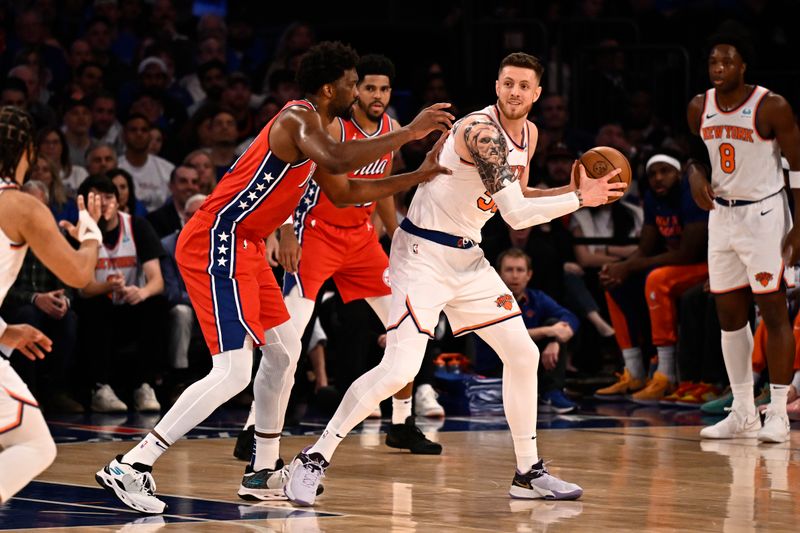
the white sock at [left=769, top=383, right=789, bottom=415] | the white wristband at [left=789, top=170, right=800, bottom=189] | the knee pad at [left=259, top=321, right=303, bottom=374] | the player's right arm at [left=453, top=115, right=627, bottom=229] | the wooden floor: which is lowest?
the wooden floor

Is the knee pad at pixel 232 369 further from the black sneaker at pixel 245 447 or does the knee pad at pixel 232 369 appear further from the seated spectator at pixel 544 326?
the seated spectator at pixel 544 326

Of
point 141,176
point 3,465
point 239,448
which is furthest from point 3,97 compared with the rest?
point 3,465

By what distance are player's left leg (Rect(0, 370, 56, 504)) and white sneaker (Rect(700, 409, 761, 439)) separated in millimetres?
4764

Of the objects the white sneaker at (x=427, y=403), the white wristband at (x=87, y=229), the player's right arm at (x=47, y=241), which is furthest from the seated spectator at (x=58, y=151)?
the player's right arm at (x=47, y=241)

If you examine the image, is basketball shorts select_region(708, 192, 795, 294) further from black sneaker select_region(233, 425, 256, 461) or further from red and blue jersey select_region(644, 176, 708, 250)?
black sneaker select_region(233, 425, 256, 461)

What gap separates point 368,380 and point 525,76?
4.97 feet

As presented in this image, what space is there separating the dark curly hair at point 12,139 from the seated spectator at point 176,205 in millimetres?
5705

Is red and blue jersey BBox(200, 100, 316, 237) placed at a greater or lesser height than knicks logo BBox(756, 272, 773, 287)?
greater

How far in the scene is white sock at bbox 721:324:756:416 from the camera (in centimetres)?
830

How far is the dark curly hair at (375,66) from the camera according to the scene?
7.68 meters

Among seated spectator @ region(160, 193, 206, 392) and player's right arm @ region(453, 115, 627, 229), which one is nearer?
player's right arm @ region(453, 115, 627, 229)

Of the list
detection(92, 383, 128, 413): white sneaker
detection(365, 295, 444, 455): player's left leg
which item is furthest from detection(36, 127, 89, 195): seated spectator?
detection(365, 295, 444, 455): player's left leg

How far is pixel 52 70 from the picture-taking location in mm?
13055

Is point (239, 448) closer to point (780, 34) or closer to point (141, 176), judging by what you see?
point (141, 176)
